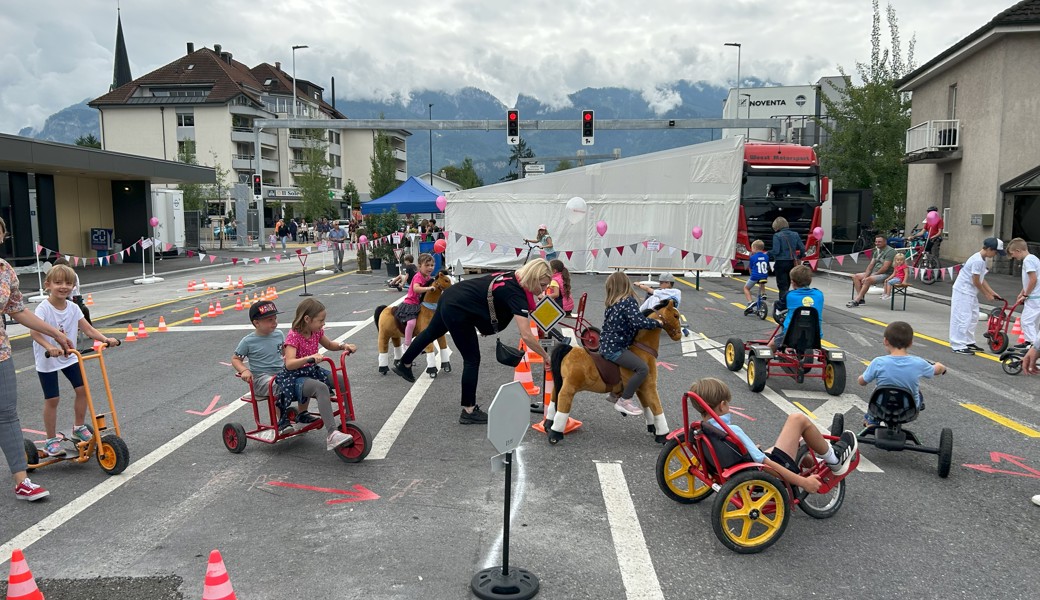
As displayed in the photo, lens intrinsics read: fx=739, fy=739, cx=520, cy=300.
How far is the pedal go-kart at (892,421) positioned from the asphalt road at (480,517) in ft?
0.64

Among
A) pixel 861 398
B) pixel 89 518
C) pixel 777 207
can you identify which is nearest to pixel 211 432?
pixel 89 518

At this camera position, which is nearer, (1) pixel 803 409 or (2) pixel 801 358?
(1) pixel 803 409

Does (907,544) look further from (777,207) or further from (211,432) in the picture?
(777,207)

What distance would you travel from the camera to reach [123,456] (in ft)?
19.0

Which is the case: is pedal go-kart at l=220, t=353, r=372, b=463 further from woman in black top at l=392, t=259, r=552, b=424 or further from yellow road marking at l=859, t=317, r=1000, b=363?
yellow road marking at l=859, t=317, r=1000, b=363

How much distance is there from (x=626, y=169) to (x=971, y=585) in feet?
68.6

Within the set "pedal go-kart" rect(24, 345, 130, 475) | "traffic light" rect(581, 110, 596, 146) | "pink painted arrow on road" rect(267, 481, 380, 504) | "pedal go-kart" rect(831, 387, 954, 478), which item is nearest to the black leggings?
"pink painted arrow on road" rect(267, 481, 380, 504)

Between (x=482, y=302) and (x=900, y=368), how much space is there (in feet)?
11.8

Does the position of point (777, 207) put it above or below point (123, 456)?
above

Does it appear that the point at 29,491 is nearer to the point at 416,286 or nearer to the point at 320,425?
the point at 320,425

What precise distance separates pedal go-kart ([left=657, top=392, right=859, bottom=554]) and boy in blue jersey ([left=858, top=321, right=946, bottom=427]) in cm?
121

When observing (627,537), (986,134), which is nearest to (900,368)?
(627,537)

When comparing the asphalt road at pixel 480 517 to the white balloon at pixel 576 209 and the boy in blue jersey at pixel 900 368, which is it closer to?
the boy in blue jersey at pixel 900 368

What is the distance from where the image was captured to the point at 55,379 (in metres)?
5.91
